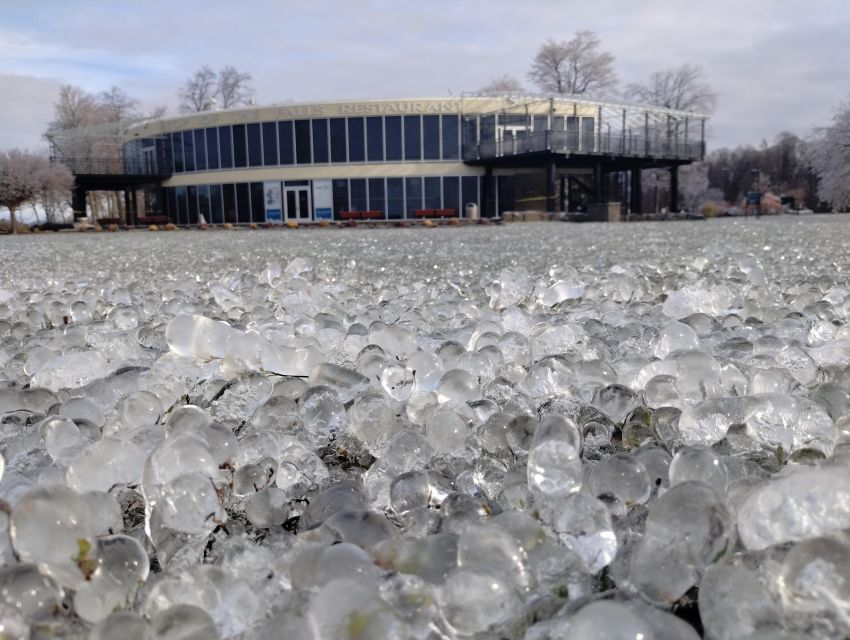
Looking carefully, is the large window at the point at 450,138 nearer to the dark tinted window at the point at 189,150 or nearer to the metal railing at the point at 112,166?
the dark tinted window at the point at 189,150

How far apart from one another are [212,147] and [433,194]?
825 cm

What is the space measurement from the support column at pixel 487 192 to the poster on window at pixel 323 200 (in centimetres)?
508

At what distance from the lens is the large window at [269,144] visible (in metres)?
23.8

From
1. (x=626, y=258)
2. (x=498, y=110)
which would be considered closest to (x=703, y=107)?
(x=498, y=110)

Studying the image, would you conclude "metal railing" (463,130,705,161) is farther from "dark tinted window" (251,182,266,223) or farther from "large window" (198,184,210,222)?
"large window" (198,184,210,222)

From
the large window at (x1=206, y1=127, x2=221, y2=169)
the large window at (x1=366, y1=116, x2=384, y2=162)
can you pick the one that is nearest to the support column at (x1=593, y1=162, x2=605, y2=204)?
the large window at (x1=366, y1=116, x2=384, y2=162)

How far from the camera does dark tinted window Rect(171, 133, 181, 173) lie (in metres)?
25.5

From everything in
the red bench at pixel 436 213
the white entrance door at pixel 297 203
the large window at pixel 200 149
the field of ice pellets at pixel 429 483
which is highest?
the large window at pixel 200 149

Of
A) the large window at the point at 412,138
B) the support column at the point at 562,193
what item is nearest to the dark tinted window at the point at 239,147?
the large window at the point at 412,138

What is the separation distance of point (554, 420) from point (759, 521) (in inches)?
7.5

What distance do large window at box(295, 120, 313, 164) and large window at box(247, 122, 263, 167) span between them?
1428mm

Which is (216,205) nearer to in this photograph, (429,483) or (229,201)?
(229,201)

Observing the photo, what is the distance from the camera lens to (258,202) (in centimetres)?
2431

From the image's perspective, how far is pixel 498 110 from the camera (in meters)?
22.4
